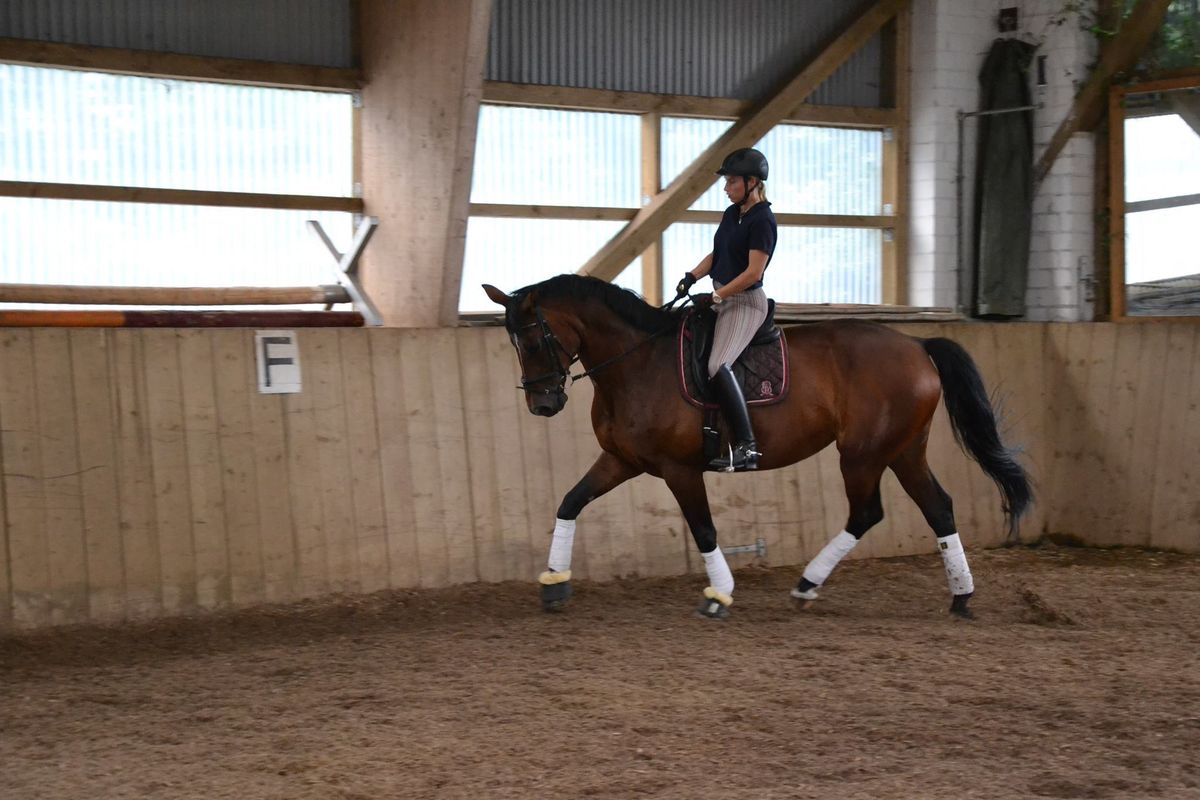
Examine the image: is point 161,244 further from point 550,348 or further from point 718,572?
point 718,572

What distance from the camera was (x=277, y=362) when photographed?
7031mm

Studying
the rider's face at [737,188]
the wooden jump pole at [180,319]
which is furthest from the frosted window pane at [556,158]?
the rider's face at [737,188]

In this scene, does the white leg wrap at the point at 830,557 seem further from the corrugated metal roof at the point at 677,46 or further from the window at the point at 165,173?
the corrugated metal roof at the point at 677,46

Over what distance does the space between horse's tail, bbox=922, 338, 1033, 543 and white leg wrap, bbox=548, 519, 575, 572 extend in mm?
2142

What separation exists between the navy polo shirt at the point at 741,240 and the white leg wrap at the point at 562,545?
1476 mm

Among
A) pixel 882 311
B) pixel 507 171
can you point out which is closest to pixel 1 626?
pixel 507 171

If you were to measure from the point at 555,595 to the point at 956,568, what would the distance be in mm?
2106

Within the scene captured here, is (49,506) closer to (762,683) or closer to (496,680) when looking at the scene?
(496,680)

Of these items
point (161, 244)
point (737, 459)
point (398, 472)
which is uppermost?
point (161, 244)

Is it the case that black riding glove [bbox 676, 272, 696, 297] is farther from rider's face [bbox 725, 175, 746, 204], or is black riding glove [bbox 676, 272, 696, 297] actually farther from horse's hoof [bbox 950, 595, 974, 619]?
horse's hoof [bbox 950, 595, 974, 619]

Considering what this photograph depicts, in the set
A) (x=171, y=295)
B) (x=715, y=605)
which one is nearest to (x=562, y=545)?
(x=715, y=605)

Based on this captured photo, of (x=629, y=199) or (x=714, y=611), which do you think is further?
(x=629, y=199)

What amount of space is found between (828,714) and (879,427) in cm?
224

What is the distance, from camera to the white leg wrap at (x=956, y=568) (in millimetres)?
6727
